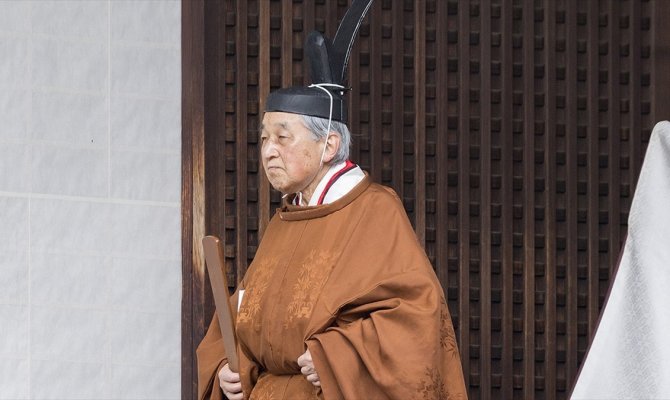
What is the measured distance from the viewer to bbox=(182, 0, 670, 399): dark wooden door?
212 inches

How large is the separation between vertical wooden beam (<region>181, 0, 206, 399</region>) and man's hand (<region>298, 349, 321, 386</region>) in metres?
1.19

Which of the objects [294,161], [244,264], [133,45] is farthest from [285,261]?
[133,45]

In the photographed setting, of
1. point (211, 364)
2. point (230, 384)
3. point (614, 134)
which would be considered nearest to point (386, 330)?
point (230, 384)

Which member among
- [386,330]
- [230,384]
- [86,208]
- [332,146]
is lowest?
[230,384]

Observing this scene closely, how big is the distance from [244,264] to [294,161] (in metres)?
1.05

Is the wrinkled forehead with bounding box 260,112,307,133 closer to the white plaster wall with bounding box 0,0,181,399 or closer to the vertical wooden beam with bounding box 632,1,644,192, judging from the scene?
the white plaster wall with bounding box 0,0,181,399

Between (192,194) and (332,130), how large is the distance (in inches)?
40.9

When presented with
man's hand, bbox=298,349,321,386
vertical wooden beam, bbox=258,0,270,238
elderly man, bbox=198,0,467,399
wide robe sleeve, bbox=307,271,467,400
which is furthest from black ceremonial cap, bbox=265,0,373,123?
vertical wooden beam, bbox=258,0,270,238

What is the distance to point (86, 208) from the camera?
5.30 m

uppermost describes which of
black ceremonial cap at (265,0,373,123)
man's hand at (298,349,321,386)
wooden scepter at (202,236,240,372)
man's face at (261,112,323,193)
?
black ceremonial cap at (265,0,373,123)

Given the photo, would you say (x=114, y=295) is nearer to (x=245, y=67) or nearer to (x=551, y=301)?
(x=245, y=67)

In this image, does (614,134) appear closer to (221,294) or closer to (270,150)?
(270,150)

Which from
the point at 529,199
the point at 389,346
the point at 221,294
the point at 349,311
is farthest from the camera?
the point at 529,199

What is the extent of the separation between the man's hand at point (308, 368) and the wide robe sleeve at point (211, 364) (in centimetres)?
41
